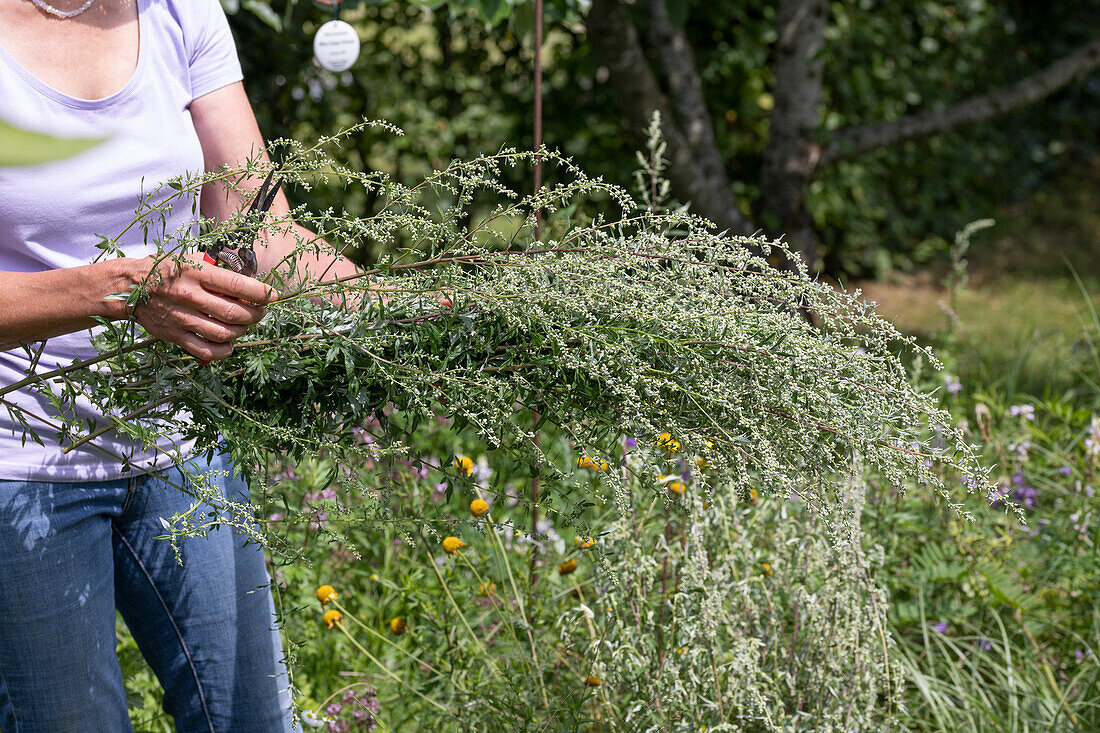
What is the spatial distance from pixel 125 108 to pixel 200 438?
1.59ft

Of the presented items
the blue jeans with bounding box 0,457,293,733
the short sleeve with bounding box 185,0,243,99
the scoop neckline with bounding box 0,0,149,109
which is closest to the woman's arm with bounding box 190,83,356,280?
the short sleeve with bounding box 185,0,243,99

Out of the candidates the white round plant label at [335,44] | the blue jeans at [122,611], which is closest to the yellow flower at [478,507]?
the blue jeans at [122,611]

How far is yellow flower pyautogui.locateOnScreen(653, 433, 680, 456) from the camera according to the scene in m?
1.13

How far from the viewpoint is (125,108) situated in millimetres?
1225

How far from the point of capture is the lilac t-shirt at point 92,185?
44.4 inches

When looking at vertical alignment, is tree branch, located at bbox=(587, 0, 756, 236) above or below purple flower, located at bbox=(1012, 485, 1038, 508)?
Result: above

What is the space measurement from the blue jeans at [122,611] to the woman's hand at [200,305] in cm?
41

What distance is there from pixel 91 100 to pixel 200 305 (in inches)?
18.5

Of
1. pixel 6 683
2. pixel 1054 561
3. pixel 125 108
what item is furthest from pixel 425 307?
pixel 1054 561

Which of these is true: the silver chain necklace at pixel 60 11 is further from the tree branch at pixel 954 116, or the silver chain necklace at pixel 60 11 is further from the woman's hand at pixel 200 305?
the tree branch at pixel 954 116

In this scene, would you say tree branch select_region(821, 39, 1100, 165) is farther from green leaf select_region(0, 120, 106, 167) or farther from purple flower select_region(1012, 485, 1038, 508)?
green leaf select_region(0, 120, 106, 167)

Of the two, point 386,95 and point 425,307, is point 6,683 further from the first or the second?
point 386,95

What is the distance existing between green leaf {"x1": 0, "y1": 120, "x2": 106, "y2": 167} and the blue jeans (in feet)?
3.82

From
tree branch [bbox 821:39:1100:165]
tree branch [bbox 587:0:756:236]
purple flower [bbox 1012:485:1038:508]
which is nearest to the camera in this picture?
purple flower [bbox 1012:485:1038:508]
